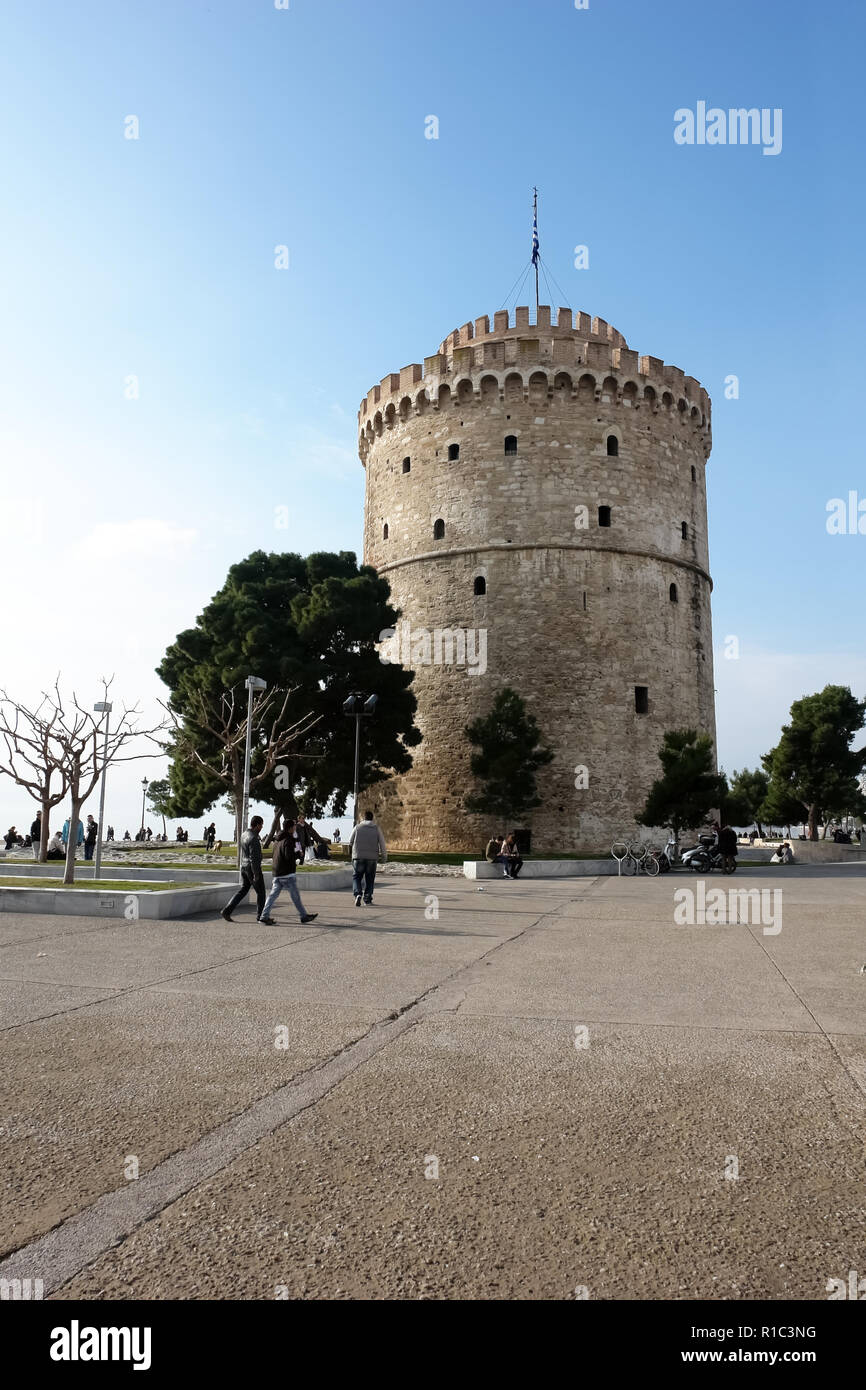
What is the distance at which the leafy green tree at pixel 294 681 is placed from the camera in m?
28.2

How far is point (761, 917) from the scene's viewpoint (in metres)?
12.2

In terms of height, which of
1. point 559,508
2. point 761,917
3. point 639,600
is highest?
point 559,508

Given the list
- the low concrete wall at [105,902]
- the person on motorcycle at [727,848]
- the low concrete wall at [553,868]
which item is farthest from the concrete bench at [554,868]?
the low concrete wall at [105,902]

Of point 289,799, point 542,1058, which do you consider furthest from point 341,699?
point 542,1058

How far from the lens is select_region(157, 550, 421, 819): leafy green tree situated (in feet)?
92.4

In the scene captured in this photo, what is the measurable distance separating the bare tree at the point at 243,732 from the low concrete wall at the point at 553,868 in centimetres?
664

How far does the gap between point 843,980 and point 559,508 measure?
28629 mm

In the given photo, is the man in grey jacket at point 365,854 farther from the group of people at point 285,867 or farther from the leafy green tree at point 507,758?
the leafy green tree at point 507,758

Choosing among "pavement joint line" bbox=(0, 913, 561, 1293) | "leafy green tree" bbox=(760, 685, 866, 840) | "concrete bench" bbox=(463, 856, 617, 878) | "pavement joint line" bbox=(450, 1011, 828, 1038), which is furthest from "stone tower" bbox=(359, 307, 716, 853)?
"pavement joint line" bbox=(0, 913, 561, 1293)

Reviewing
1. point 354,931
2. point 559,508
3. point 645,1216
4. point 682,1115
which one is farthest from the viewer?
point 559,508

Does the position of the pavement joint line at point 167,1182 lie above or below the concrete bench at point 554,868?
above

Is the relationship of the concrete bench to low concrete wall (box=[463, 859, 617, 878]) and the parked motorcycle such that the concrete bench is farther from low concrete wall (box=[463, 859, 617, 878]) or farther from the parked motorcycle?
the parked motorcycle

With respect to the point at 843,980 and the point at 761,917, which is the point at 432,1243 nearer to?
the point at 843,980
